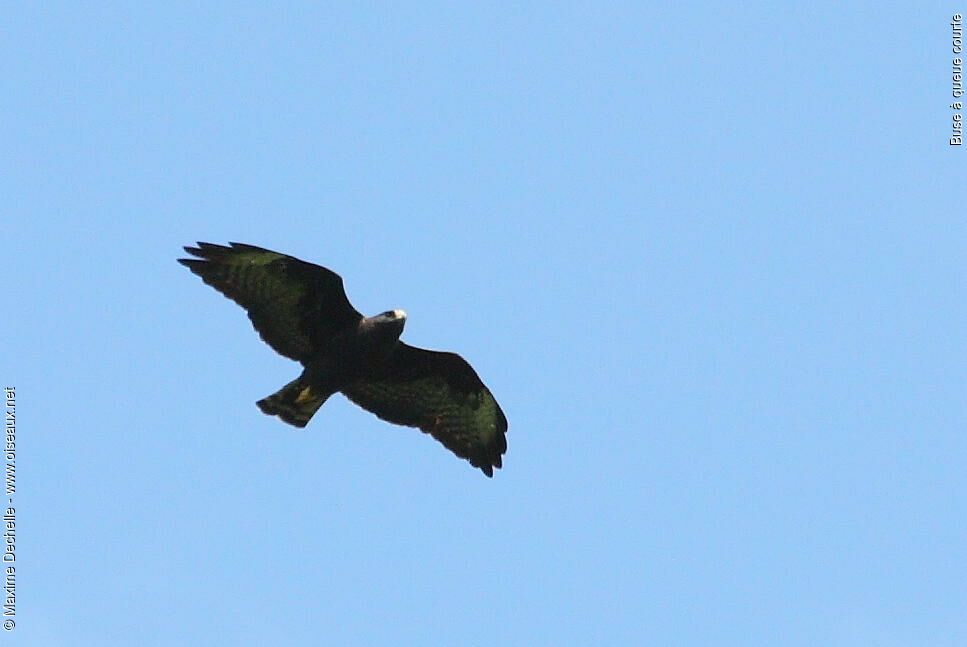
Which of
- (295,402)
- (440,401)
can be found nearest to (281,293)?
(295,402)

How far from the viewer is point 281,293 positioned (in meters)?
20.8

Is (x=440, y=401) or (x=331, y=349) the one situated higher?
(x=440, y=401)

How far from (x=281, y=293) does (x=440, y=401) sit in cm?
242

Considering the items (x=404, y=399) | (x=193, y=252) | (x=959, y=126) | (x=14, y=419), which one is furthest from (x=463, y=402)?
(x=959, y=126)

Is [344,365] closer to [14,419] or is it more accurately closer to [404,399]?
[404,399]

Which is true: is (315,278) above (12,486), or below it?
above

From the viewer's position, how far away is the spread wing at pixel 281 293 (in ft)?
67.5

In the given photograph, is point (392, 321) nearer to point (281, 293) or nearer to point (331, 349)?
point (331, 349)

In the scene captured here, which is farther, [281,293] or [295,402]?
[295,402]

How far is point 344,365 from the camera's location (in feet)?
68.7

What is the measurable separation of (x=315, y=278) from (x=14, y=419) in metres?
3.96

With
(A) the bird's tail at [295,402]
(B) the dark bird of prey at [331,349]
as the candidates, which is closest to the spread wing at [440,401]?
(B) the dark bird of prey at [331,349]

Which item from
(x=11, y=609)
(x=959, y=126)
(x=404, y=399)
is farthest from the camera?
(x=959, y=126)

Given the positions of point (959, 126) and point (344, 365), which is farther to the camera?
point (959, 126)
